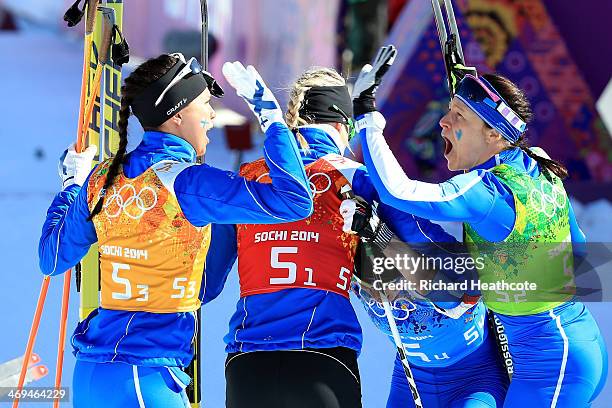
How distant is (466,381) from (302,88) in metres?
1.08

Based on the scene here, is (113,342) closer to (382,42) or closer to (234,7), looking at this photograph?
(382,42)

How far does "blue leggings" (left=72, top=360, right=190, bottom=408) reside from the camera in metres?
2.76

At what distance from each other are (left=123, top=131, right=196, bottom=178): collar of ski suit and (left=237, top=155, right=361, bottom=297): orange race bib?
27 cm

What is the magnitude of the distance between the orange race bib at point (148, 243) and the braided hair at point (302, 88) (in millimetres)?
515

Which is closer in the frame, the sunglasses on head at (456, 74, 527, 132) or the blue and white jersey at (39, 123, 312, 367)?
the blue and white jersey at (39, 123, 312, 367)

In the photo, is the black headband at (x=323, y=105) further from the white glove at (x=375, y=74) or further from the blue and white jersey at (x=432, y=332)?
→ the blue and white jersey at (x=432, y=332)

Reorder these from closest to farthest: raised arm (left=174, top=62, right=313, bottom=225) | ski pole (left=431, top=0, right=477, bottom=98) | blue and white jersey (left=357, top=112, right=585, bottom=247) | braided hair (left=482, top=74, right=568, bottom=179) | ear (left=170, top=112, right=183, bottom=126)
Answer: raised arm (left=174, top=62, right=313, bottom=225) < blue and white jersey (left=357, top=112, right=585, bottom=247) < ear (left=170, top=112, right=183, bottom=126) < braided hair (left=482, top=74, right=568, bottom=179) < ski pole (left=431, top=0, right=477, bottom=98)

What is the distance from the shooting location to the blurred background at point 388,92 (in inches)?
280

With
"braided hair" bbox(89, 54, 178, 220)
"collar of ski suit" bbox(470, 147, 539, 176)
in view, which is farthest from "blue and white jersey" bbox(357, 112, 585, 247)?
"braided hair" bbox(89, 54, 178, 220)

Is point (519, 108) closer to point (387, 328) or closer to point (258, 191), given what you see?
point (387, 328)

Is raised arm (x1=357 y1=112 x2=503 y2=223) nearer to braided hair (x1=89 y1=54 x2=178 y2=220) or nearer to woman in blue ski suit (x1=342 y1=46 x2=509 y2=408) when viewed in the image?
woman in blue ski suit (x1=342 y1=46 x2=509 y2=408)

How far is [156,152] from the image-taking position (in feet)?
9.51

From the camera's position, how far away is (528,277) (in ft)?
10.3

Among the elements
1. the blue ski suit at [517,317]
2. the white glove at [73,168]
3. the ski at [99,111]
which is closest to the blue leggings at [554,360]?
the blue ski suit at [517,317]
